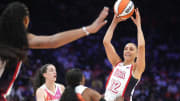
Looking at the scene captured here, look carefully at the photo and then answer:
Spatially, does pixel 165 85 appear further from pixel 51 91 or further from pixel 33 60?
pixel 51 91

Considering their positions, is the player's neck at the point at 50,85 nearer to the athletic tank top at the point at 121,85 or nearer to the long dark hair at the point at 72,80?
the athletic tank top at the point at 121,85

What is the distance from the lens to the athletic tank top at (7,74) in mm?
2197

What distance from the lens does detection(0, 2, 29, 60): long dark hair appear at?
2088mm

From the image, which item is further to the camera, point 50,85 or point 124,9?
point 50,85

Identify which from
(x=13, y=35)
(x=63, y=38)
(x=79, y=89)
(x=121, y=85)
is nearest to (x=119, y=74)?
(x=121, y=85)

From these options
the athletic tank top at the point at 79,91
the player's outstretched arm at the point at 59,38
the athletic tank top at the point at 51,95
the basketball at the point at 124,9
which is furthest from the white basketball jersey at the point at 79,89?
the athletic tank top at the point at 51,95

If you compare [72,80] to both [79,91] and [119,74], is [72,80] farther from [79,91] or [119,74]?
[119,74]

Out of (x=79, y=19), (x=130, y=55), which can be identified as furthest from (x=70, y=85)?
(x=79, y=19)

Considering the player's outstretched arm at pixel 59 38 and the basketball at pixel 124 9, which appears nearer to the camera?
the player's outstretched arm at pixel 59 38

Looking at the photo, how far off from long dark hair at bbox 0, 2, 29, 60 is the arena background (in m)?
5.73

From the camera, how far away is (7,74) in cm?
224

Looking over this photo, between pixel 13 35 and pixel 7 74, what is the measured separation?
342 millimetres

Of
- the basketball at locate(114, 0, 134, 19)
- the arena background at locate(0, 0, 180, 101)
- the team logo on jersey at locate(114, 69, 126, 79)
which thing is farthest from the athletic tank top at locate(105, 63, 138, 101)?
the arena background at locate(0, 0, 180, 101)

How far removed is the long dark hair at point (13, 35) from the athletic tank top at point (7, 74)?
77mm
